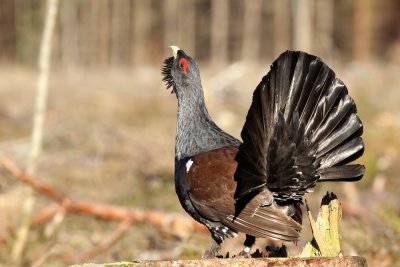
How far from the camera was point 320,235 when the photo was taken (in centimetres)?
547

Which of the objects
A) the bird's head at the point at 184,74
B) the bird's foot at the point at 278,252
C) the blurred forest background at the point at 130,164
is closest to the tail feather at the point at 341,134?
the bird's foot at the point at 278,252

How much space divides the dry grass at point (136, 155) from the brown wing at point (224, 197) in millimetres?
3107

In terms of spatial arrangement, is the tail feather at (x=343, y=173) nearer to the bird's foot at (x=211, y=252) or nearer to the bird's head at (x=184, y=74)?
the bird's foot at (x=211, y=252)

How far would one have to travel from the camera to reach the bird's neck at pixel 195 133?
6195 millimetres

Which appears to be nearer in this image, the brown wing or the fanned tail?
the fanned tail

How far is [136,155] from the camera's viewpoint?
1474cm

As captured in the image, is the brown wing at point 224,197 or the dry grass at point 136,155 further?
the dry grass at point 136,155

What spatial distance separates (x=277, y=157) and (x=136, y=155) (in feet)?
30.9

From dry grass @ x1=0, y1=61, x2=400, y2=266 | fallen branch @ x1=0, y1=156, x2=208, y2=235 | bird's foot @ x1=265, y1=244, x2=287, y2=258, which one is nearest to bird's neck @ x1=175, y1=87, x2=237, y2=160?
bird's foot @ x1=265, y1=244, x2=287, y2=258

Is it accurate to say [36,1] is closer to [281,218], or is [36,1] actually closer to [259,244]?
[259,244]

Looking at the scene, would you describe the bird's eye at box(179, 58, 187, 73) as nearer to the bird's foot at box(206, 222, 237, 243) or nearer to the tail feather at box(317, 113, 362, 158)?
the bird's foot at box(206, 222, 237, 243)

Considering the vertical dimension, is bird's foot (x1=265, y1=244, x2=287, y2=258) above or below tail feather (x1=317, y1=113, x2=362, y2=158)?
below

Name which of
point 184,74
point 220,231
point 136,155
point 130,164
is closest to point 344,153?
point 220,231

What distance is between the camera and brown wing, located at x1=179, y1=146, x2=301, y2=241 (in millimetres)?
5688
